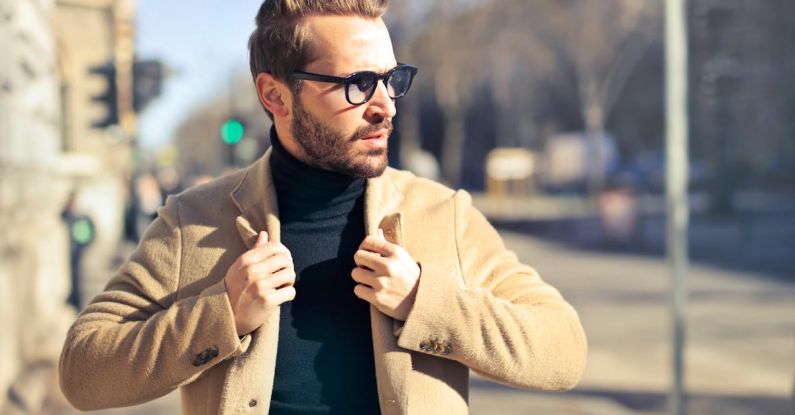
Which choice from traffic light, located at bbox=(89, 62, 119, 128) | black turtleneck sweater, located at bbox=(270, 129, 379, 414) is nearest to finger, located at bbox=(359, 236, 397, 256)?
black turtleneck sweater, located at bbox=(270, 129, 379, 414)

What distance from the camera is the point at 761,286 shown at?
1537cm

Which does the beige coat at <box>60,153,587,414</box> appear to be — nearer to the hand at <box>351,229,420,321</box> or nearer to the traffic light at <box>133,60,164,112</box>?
the hand at <box>351,229,420,321</box>

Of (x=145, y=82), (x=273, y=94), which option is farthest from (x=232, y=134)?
(x=273, y=94)

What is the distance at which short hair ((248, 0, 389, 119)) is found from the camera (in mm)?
1805

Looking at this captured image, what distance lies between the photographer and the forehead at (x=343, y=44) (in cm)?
181

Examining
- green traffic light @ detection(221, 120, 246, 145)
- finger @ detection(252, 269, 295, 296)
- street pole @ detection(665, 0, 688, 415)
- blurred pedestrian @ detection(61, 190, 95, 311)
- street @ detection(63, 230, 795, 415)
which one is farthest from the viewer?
green traffic light @ detection(221, 120, 246, 145)

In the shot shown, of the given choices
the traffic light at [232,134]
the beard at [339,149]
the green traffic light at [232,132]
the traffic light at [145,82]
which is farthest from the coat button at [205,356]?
the green traffic light at [232,132]

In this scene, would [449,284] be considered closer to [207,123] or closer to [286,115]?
[286,115]

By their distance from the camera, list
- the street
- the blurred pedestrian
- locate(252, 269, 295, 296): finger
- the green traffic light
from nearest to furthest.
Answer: locate(252, 269, 295, 296): finger, the street, the blurred pedestrian, the green traffic light

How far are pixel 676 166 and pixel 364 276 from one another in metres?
5.00

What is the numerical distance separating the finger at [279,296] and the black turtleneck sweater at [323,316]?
0.12 metres

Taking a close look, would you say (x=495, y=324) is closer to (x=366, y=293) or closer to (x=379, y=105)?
(x=366, y=293)

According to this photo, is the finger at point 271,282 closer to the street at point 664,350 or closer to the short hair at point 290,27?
the short hair at point 290,27

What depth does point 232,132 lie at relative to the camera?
517 inches
